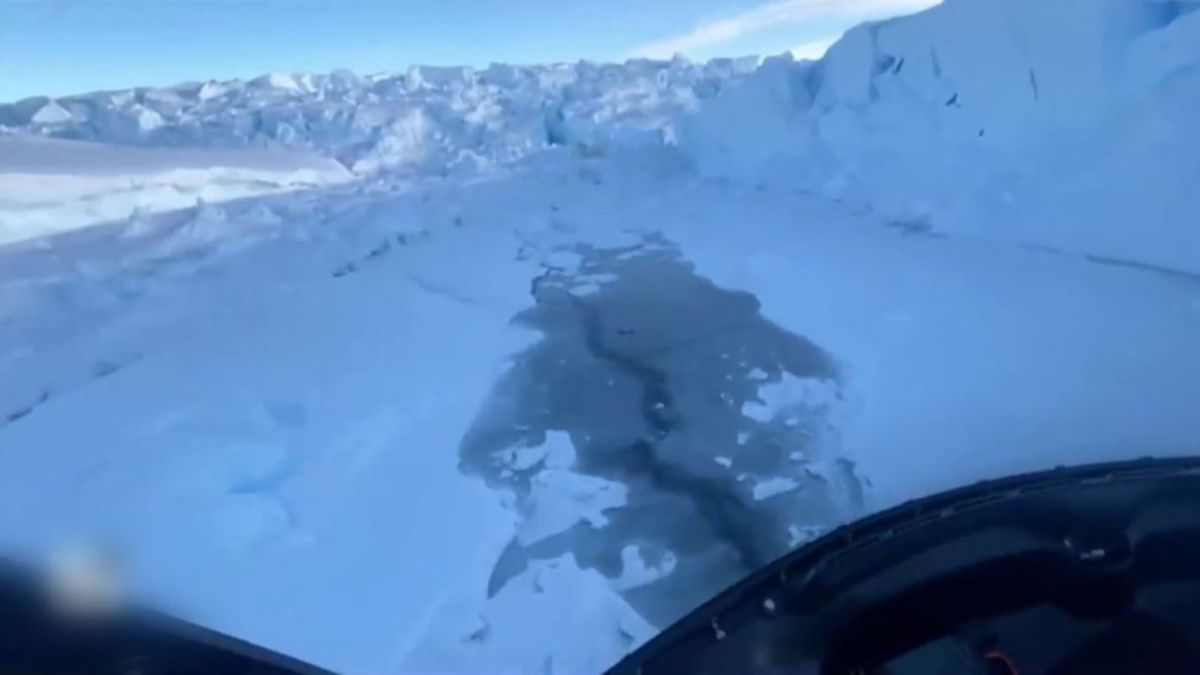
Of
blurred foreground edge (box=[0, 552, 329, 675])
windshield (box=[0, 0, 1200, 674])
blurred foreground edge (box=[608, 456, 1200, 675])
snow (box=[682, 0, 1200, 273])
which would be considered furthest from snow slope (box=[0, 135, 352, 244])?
blurred foreground edge (box=[608, 456, 1200, 675])

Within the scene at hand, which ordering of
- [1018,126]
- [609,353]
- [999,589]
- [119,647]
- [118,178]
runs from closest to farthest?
1. [119,647]
2. [999,589]
3. [609,353]
4. [1018,126]
5. [118,178]

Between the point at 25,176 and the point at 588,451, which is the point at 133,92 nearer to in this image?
the point at 25,176

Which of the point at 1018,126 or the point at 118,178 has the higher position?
the point at 1018,126

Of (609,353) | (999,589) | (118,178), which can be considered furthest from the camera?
(118,178)

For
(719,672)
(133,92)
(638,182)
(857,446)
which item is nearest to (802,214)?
(638,182)

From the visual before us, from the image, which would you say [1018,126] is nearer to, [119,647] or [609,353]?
[609,353]

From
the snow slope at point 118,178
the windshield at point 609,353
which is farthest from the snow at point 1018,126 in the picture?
the snow slope at point 118,178

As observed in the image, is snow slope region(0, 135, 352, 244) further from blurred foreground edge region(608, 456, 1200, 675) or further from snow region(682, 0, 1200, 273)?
blurred foreground edge region(608, 456, 1200, 675)

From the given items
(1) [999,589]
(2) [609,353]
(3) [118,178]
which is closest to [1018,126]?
(2) [609,353]
